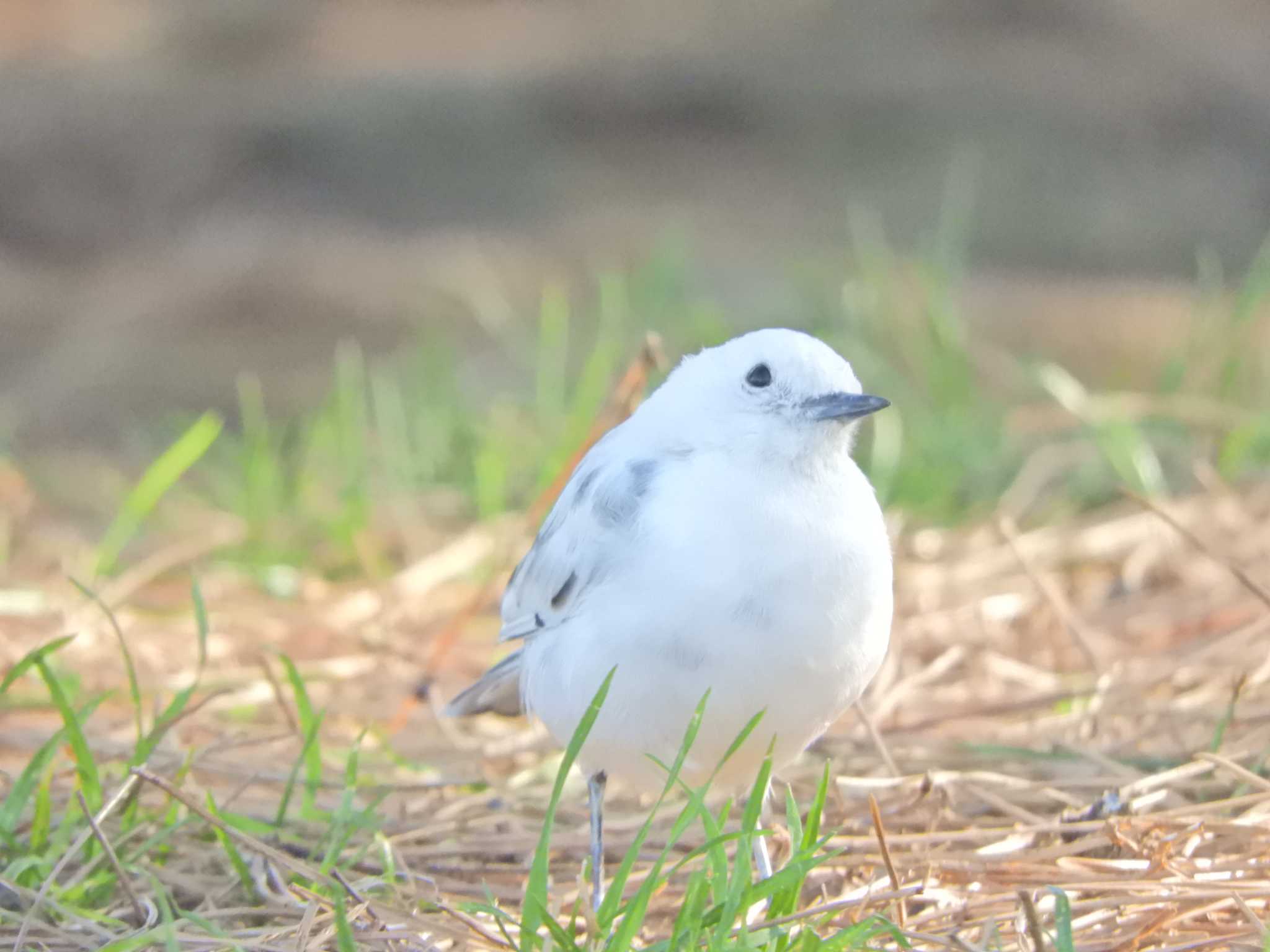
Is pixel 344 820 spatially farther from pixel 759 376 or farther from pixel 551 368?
pixel 551 368

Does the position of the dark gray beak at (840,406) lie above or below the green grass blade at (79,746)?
above

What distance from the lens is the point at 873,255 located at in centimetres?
576

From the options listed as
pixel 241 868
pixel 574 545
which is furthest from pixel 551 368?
pixel 241 868

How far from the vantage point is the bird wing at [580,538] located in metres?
2.46

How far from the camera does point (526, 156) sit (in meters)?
8.39

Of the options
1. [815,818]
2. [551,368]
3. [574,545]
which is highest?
[574,545]

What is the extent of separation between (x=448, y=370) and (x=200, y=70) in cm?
350

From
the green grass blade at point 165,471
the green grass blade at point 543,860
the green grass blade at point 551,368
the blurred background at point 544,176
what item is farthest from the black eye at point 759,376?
the blurred background at point 544,176

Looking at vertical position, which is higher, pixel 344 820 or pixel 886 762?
pixel 344 820

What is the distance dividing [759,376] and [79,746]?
1.22 metres

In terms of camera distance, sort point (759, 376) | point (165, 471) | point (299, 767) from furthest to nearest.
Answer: point (165, 471) → point (299, 767) → point (759, 376)

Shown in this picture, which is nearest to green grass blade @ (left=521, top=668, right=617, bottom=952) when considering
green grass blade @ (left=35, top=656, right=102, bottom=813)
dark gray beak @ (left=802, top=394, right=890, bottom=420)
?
dark gray beak @ (left=802, top=394, right=890, bottom=420)

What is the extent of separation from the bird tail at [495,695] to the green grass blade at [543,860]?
2.34ft

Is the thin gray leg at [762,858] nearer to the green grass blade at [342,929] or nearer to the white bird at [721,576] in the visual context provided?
the white bird at [721,576]
